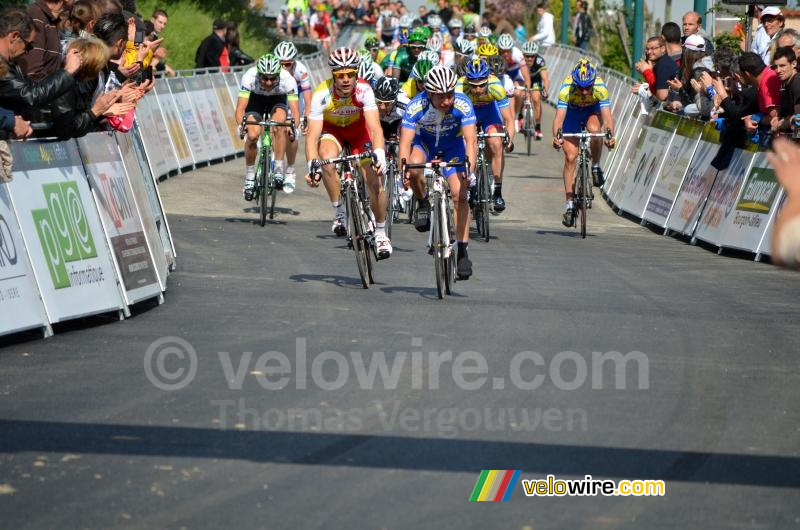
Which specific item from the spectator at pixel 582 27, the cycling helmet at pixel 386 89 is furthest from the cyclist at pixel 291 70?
the spectator at pixel 582 27

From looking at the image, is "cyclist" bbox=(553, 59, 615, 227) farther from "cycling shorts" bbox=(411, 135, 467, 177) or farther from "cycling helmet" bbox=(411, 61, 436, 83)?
"cycling shorts" bbox=(411, 135, 467, 177)

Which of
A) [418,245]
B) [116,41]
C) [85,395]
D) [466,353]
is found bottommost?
[418,245]

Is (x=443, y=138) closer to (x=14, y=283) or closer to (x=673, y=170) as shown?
(x=14, y=283)

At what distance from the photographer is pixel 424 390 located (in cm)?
864

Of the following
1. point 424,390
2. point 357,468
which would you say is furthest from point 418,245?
point 357,468

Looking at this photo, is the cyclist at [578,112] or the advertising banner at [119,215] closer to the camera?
the advertising banner at [119,215]

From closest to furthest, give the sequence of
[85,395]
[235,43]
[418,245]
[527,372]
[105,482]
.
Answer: [105,482], [85,395], [527,372], [418,245], [235,43]

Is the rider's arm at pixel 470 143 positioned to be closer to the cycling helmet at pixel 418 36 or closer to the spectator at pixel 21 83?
the spectator at pixel 21 83

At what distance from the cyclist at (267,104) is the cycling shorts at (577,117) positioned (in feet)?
11.4

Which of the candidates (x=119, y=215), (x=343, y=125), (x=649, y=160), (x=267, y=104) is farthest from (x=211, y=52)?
(x=119, y=215)

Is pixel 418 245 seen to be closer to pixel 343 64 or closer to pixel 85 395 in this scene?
pixel 343 64

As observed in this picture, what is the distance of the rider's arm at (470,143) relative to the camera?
12920 mm

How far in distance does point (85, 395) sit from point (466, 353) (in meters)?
2.65

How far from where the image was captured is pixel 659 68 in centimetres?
2155
